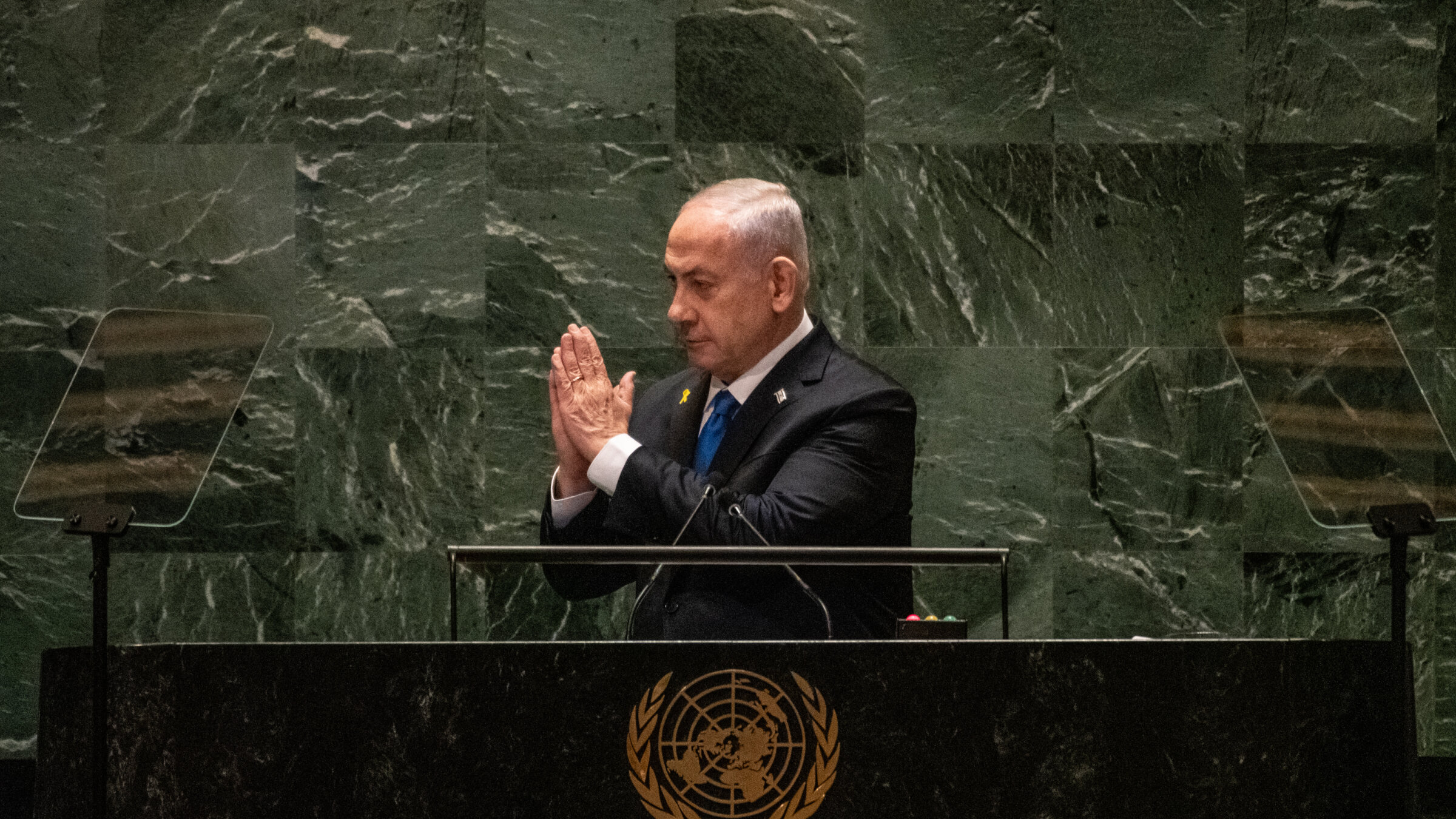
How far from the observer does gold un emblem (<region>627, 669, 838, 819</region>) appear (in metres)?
2.07

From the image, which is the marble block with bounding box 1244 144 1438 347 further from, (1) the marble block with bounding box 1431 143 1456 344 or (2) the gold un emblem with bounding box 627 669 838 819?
(2) the gold un emblem with bounding box 627 669 838 819

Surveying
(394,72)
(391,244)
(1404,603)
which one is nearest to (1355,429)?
(1404,603)

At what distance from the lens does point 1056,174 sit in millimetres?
4418

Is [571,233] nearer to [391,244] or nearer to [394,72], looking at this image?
[391,244]

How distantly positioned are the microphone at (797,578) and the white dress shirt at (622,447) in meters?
0.26

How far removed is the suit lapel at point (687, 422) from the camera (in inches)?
118

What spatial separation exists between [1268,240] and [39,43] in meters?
3.74

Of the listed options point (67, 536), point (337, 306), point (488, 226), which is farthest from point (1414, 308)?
point (67, 536)

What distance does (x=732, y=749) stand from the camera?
209 centimetres

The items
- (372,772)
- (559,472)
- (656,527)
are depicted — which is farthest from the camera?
(559,472)

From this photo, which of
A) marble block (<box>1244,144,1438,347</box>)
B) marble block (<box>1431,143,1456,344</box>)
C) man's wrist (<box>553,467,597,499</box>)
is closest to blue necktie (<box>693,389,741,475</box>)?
man's wrist (<box>553,467,597,499</box>)

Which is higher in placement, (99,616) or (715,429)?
(715,429)

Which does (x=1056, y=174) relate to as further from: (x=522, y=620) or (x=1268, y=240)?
(x=522, y=620)

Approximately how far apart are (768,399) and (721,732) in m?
0.94
